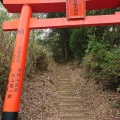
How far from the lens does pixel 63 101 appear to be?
865cm

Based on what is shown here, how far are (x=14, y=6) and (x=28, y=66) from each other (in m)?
4.26

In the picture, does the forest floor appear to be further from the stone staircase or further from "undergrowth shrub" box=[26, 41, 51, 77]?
"undergrowth shrub" box=[26, 41, 51, 77]

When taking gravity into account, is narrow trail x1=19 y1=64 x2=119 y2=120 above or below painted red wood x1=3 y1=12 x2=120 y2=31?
below

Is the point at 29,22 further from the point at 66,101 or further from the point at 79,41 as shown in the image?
the point at 79,41

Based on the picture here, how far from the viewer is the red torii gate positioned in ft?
16.5

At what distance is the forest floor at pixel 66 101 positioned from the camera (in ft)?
23.5

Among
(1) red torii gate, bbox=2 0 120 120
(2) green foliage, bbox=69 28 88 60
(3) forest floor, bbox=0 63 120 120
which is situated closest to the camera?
(1) red torii gate, bbox=2 0 120 120

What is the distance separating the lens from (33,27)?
18.7ft

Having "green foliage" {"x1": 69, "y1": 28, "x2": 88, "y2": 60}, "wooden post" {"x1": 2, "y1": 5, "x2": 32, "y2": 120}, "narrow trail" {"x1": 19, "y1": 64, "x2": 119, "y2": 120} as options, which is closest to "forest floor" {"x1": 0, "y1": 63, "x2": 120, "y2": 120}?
"narrow trail" {"x1": 19, "y1": 64, "x2": 119, "y2": 120}

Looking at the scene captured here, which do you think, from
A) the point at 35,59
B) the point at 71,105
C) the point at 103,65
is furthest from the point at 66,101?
the point at 35,59

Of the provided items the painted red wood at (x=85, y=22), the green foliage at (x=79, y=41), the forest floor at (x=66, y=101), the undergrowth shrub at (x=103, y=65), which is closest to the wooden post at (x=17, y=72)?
the painted red wood at (x=85, y=22)

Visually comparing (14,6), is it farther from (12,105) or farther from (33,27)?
(12,105)

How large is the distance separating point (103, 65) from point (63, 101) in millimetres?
1888

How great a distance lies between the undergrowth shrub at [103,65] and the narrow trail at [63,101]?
1.50ft
